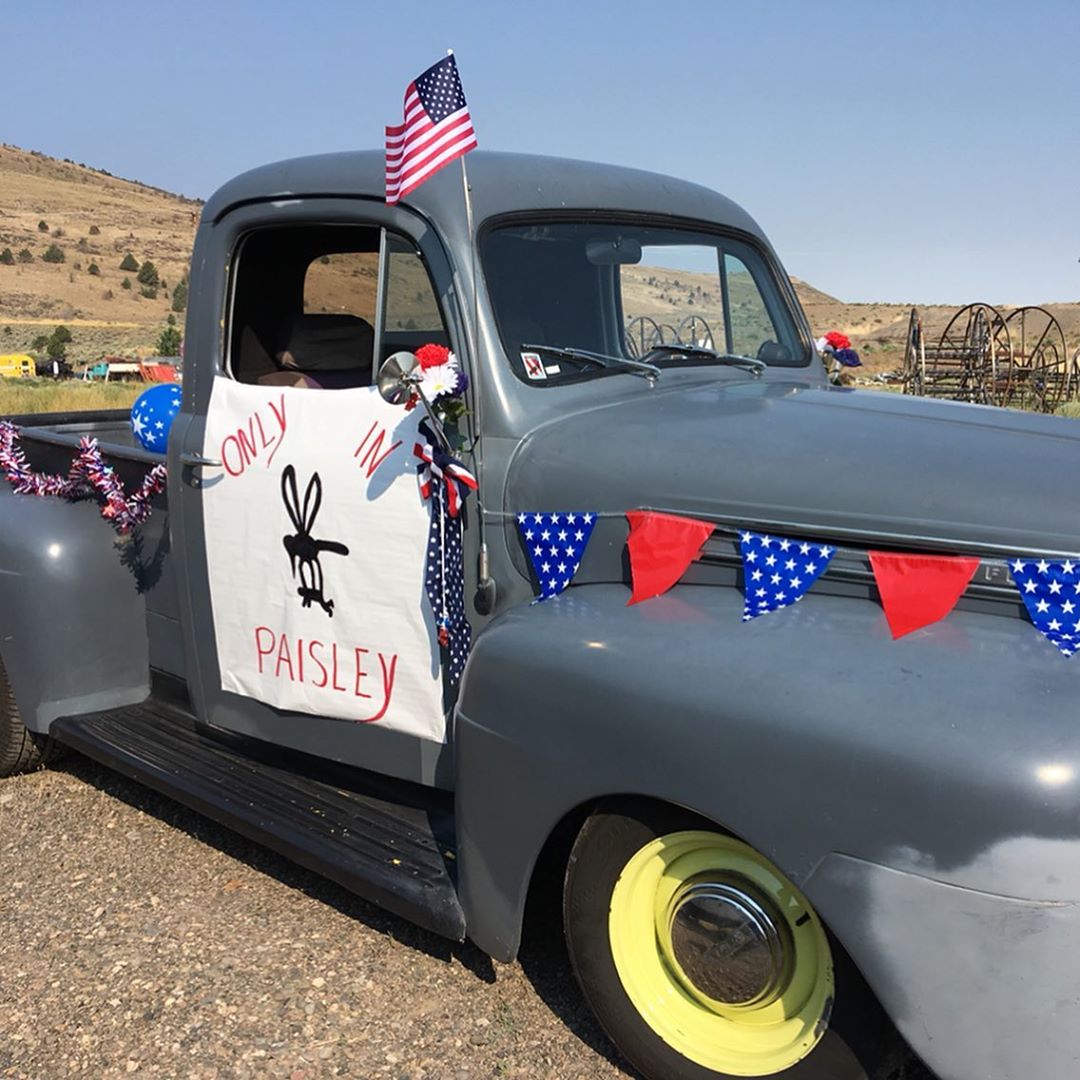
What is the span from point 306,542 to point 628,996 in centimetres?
142

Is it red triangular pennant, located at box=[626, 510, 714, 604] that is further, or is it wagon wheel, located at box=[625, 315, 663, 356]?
wagon wheel, located at box=[625, 315, 663, 356]

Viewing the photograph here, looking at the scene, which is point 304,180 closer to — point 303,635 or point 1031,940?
point 303,635

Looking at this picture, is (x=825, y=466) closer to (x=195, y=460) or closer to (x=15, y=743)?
(x=195, y=460)

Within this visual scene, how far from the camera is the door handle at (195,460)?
3.23m

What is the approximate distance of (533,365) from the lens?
2.84 m

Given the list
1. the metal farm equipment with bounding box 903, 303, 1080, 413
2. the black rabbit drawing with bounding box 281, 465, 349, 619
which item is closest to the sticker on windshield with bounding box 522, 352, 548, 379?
the black rabbit drawing with bounding box 281, 465, 349, 619

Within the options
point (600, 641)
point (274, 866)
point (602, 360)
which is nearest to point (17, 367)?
point (274, 866)

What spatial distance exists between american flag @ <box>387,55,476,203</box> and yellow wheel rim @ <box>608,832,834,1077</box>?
5.36ft

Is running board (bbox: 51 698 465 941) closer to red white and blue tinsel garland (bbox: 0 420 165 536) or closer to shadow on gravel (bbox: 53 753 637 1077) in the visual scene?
shadow on gravel (bbox: 53 753 637 1077)

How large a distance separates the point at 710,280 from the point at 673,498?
52.4 inches

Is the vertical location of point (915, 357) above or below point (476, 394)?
below

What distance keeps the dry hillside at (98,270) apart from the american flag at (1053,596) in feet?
53.3

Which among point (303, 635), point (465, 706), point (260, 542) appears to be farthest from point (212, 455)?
point (465, 706)

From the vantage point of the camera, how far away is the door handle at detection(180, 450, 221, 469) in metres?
3.23
